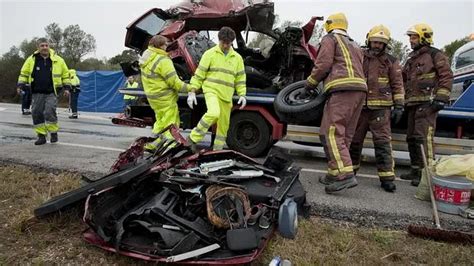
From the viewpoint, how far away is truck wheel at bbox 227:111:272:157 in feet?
18.2

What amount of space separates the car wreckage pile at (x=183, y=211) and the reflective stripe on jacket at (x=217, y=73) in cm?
174

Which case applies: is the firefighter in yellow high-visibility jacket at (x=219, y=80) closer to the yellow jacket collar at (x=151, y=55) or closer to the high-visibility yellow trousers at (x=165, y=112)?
the high-visibility yellow trousers at (x=165, y=112)

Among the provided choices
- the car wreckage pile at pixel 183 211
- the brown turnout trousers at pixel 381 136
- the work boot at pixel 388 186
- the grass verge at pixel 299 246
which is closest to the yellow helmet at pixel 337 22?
the brown turnout trousers at pixel 381 136

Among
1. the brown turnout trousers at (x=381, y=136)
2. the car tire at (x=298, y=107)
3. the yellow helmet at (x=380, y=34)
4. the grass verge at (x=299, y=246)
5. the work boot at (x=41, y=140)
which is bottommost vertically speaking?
the grass verge at (x=299, y=246)

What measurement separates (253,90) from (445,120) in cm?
273

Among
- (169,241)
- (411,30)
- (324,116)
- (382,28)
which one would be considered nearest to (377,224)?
(324,116)

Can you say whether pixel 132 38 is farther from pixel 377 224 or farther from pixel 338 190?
pixel 377 224

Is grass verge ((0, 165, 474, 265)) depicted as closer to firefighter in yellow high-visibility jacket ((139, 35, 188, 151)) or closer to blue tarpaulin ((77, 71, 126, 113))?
firefighter in yellow high-visibility jacket ((139, 35, 188, 151))

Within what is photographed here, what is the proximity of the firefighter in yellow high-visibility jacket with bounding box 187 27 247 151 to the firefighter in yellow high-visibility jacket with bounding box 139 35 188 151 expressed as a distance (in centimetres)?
24

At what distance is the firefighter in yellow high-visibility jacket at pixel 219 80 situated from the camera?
4625 millimetres

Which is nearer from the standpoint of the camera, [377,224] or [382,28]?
[377,224]

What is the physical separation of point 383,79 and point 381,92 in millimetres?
162

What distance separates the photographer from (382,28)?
4.17 meters

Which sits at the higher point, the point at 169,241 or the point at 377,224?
the point at 169,241
